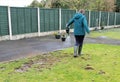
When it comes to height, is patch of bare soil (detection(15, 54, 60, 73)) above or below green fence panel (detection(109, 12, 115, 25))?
below

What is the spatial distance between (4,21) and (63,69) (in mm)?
6817

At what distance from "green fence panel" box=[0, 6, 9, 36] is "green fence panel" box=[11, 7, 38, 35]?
0.45 meters

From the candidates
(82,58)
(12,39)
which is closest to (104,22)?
(12,39)

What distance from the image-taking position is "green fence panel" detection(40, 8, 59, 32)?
1492 cm

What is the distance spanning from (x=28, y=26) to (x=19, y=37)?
107 cm

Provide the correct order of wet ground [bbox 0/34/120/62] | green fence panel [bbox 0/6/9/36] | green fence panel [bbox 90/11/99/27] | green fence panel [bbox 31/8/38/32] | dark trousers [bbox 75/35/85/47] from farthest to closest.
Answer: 1. green fence panel [bbox 90/11/99/27]
2. green fence panel [bbox 31/8/38/32]
3. green fence panel [bbox 0/6/9/36]
4. wet ground [bbox 0/34/120/62]
5. dark trousers [bbox 75/35/85/47]

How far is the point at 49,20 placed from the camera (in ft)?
51.2

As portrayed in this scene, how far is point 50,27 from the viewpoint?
15750 mm

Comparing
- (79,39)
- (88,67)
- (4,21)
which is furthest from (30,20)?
(88,67)

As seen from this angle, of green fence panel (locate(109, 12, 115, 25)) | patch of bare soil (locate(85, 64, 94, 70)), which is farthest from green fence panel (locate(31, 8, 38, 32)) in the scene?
green fence panel (locate(109, 12, 115, 25))

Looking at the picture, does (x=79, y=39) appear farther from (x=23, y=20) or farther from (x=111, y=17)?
(x=111, y=17)

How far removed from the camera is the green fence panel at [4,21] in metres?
11.8

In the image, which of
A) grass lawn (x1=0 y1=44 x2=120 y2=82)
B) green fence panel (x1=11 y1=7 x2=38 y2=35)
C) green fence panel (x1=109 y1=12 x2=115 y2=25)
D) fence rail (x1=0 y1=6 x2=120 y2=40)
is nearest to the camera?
grass lawn (x1=0 y1=44 x2=120 y2=82)

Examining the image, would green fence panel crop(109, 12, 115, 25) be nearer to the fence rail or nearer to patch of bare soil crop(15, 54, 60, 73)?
the fence rail
